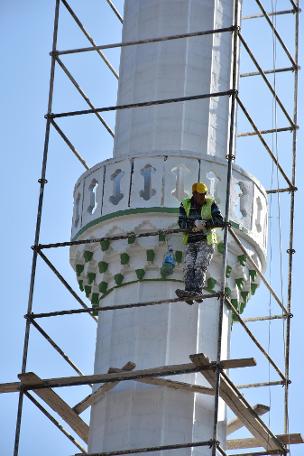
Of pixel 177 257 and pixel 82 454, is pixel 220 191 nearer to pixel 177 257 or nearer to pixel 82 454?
pixel 177 257

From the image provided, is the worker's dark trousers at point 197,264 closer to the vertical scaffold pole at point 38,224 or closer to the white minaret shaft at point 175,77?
the white minaret shaft at point 175,77

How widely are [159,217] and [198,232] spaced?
107 centimetres

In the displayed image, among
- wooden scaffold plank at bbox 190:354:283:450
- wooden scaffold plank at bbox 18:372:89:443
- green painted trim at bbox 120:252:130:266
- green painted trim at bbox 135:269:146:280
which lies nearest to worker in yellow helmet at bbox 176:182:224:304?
green painted trim at bbox 135:269:146:280

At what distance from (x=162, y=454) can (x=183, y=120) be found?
6.33 m

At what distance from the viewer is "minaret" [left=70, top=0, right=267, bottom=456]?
147 feet

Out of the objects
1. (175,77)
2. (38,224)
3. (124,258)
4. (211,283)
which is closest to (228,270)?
(211,283)

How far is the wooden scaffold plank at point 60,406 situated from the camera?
44188 mm

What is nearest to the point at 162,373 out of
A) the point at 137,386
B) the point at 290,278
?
the point at 137,386

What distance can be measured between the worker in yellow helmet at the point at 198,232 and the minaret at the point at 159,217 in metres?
0.61

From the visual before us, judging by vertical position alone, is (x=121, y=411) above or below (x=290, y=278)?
below

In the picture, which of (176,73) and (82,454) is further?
(176,73)

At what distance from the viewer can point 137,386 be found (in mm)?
44844

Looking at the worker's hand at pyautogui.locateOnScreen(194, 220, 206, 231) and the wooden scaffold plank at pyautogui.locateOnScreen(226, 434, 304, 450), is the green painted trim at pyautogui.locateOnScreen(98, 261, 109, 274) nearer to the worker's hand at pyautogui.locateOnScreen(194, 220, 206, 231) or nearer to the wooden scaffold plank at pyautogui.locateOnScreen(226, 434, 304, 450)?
the worker's hand at pyautogui.locateOnScreen(194, 220, 206, 231)

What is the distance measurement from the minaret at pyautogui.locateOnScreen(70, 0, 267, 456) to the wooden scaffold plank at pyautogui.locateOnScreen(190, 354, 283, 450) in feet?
1.56
